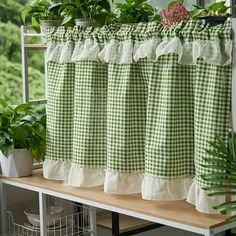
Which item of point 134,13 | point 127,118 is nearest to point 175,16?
point 134,13

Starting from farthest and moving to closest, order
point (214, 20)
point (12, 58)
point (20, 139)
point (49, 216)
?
1. point (12, 58)
2. point (49, 216)
3. point (20, 139)
4. point (214, 20)

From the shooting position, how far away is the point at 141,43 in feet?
7.32

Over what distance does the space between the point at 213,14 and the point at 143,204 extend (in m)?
0.81

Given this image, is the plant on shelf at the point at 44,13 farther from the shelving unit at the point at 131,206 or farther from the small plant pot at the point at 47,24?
the shelving unit at the point at 131,206

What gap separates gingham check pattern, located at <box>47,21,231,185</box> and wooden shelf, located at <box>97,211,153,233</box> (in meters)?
0.52

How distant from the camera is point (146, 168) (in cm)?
219

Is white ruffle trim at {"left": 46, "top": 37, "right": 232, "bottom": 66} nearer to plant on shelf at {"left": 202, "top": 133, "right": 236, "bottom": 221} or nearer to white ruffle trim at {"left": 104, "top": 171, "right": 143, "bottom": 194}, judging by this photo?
plant on shelf at {"left": 202, "top": 133, "right": 236, "bottom": 221}

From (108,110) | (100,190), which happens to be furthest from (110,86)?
(100,190)

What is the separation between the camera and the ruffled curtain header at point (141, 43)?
2.00 metres

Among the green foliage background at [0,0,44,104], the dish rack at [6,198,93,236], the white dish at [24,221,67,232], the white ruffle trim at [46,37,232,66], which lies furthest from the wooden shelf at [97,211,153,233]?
the green foliage background at [0,0,44,104]

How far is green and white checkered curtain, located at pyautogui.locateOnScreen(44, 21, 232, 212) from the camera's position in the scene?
2027 millimetres

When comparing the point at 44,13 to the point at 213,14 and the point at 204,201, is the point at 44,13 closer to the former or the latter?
the point at 213,14

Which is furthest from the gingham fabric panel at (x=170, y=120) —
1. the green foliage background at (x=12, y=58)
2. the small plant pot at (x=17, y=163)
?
the green foliage background at (x=12, y=58)

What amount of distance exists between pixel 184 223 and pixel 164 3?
1.77 m
